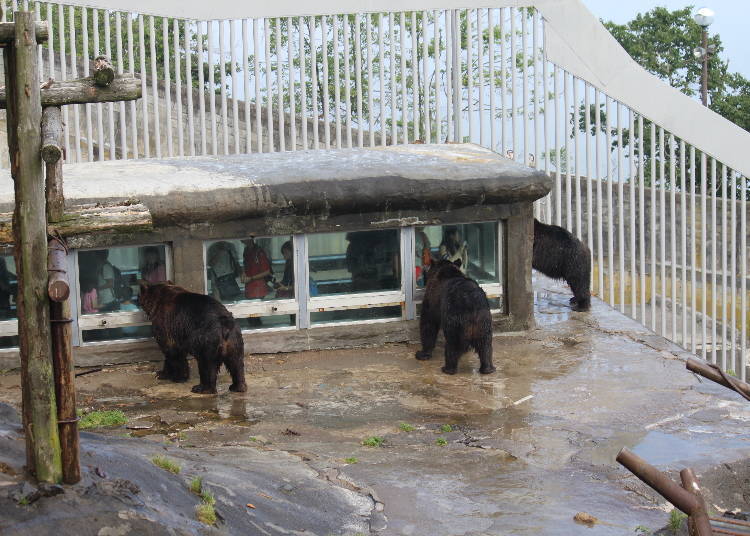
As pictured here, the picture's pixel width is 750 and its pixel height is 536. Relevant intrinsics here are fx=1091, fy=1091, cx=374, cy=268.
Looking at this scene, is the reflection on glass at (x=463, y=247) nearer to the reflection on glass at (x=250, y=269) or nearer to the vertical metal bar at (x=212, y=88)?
the reflection on glass at (x=250, y=269)

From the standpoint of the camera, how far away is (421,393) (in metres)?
10.6

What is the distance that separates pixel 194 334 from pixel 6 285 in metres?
2.31

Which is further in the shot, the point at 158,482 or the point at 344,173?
the point at 344,173

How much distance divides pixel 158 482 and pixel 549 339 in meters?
6.93

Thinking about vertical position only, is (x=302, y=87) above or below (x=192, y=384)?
above

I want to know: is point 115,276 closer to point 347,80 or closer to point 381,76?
point 347,80

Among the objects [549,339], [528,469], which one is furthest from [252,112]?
[528,469]

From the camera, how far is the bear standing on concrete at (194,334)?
10188 millimetres

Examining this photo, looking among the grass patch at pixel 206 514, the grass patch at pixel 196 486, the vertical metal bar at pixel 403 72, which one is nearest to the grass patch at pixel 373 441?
the grass patch at pixel 196 486

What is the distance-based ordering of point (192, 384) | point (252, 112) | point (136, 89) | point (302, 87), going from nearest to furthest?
point (136, 89) < point (192, 384) < point (302, 87) < point (252, 112)

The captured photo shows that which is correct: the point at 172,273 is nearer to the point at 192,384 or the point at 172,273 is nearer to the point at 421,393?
the point at 192,384

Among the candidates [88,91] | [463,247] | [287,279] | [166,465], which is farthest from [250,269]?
[88,91]

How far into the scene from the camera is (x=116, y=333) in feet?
37.7

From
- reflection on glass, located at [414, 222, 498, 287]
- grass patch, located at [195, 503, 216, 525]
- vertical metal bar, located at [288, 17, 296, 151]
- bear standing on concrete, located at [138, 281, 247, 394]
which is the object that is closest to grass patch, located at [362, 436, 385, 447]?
bear standing on concrete, located at [138, 281, 247, 394]
